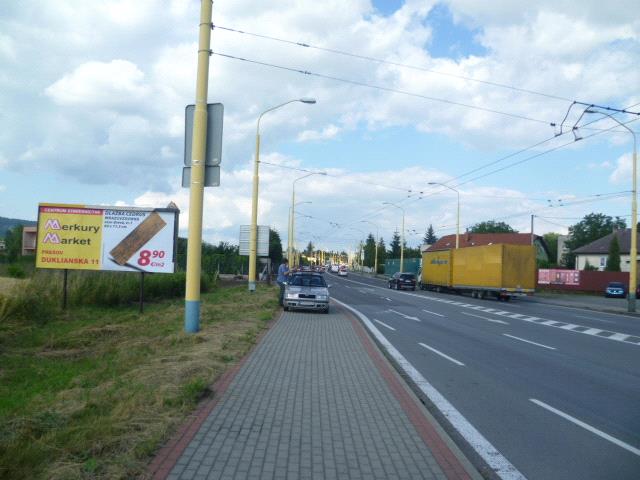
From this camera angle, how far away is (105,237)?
Result: 20.2 m

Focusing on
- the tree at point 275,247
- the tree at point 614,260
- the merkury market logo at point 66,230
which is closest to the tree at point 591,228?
→ the tree at point 614,260

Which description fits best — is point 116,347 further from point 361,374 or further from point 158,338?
point 361,374

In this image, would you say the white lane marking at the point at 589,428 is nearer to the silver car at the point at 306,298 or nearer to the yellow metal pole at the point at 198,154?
the yellow metal pole at the point at 198,154

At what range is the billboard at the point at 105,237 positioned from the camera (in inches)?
783

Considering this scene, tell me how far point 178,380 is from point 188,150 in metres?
6.21

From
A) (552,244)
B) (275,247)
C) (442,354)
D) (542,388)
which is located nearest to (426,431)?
(542,388)

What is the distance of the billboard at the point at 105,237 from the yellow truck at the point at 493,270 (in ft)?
77.1

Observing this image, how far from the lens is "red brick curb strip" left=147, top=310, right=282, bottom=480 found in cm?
477

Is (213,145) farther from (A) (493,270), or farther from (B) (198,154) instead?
(A) (493,270)

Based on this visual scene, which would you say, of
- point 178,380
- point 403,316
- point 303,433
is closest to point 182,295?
point 403,316

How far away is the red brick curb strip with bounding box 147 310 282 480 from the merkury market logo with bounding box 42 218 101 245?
44.8 feet

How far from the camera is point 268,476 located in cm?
477

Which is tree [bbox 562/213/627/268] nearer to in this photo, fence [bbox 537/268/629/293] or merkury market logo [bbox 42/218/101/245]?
fence [bbox 537/268/629/293]

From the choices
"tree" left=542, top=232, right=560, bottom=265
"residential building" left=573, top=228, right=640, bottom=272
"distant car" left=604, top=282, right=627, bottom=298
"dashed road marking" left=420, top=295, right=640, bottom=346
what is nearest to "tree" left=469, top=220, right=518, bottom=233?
"tree" left=542, top=232, right=560, bottom=265
